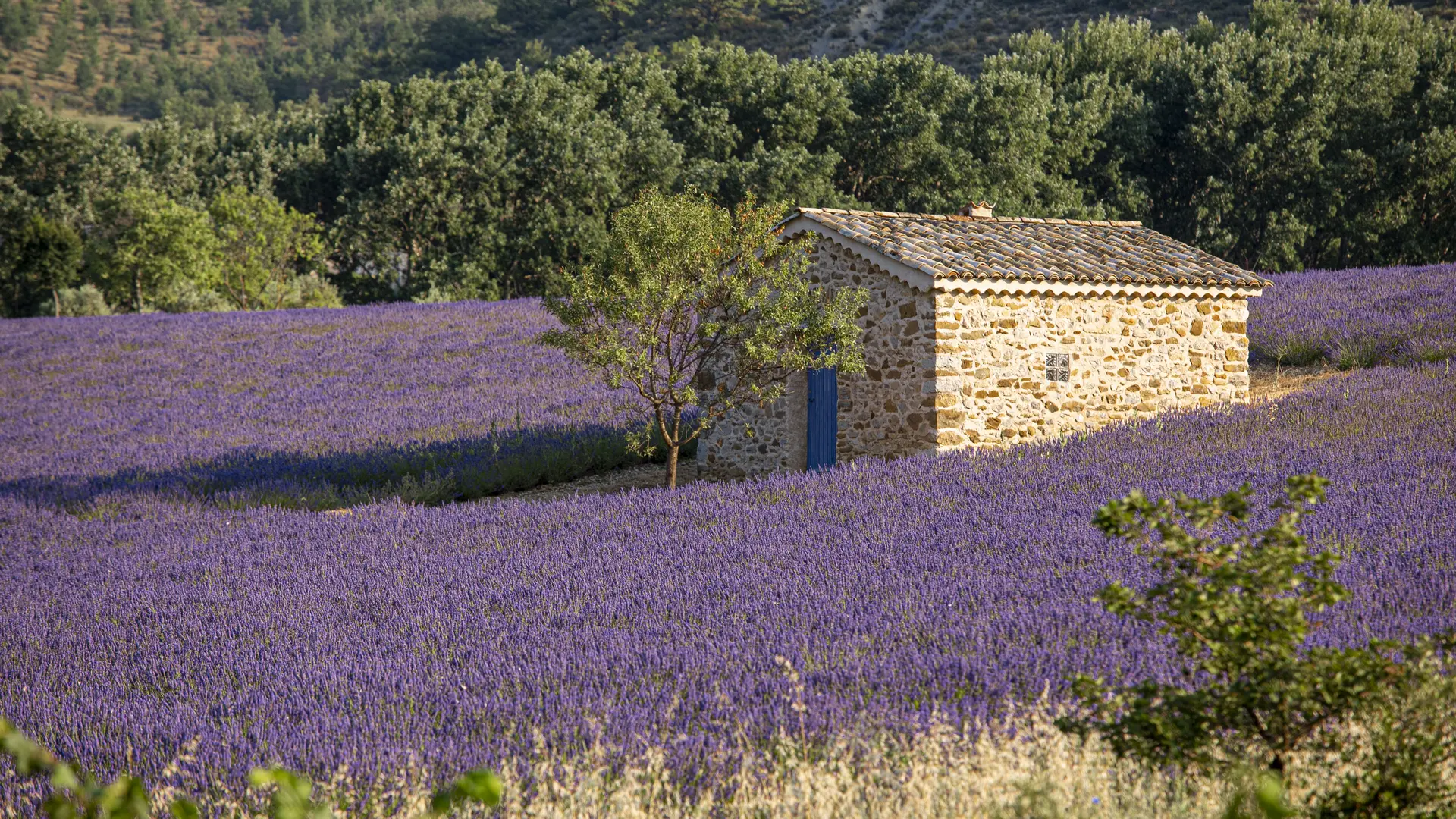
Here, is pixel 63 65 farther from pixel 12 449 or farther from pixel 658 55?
pixel 12 449

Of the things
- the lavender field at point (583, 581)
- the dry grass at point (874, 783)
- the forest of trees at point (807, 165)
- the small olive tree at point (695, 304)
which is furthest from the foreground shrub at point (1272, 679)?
the forest of trees at point (807, 165)

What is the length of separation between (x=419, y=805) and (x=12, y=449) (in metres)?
14.5

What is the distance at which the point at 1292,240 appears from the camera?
30.3 m

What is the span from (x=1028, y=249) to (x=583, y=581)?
709cm

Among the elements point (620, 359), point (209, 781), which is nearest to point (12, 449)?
point (620, 359)

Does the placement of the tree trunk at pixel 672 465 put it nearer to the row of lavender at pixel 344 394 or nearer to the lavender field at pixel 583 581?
the lavender field at pixel 583 581

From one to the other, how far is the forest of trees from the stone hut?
17.1m

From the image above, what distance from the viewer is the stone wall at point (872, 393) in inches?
436

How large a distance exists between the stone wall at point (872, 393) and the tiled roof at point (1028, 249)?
35 cm

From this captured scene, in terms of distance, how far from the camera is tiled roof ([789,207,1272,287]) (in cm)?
1118

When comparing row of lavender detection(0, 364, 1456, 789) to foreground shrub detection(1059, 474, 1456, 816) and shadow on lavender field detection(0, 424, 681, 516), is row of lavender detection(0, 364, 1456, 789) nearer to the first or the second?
shadow on lavender field detection(0, 424, 681, 516)

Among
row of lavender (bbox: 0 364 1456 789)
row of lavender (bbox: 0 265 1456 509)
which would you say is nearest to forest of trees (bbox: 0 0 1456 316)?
row of lavender (bbox: 0 265 1456 509)

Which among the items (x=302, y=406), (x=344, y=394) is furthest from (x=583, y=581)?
(x=344, y=394)

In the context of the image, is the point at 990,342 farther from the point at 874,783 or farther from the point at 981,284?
the point at 874,783
